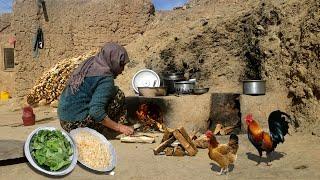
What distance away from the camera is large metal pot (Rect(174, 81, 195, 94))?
22.4 feet

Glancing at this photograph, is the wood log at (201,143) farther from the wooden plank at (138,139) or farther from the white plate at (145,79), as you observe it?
the white plate at (145,79)

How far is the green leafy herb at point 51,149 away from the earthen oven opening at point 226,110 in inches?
124

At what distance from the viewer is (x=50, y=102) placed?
37.2 ft

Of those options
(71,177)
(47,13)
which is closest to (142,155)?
(71,177)

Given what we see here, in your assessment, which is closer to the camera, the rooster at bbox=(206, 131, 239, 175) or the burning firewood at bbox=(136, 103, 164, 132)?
the rooster at bbox=(206, 131, 239, 175)

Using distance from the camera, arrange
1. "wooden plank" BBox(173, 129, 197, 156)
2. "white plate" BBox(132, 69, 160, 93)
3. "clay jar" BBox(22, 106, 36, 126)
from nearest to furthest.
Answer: "wooden plank" BBox(173, 129, 197, 156)
"white plate" BBox(132, 69, 160, 93)
"clay jar" BBox(22, 106, 36, 126)

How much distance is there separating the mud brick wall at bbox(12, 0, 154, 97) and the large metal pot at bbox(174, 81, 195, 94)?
5.57 m

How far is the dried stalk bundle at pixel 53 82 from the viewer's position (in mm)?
11000

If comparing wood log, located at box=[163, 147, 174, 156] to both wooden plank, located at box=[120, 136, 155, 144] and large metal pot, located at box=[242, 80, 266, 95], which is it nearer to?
wooden plank, located at box=[120, 136, 155, 144]

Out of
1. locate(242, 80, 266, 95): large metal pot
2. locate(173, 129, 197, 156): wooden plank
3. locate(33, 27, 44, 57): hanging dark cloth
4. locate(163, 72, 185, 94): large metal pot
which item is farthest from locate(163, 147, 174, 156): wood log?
locate(33, 27, 44, 57): hanging dark cloth

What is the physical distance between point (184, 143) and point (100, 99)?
1245mm

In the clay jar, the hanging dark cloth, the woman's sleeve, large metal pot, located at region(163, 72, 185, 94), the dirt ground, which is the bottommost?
the dirt ground

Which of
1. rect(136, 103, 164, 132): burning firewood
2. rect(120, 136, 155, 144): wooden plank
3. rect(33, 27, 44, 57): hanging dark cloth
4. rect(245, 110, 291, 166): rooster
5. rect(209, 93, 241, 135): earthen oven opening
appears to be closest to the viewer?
rect(245, 110, 291, 166): rooster

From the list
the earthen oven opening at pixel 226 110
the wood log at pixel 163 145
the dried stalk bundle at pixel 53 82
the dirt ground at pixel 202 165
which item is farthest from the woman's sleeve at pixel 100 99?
the dried stalk bundle at pixel 53 82
